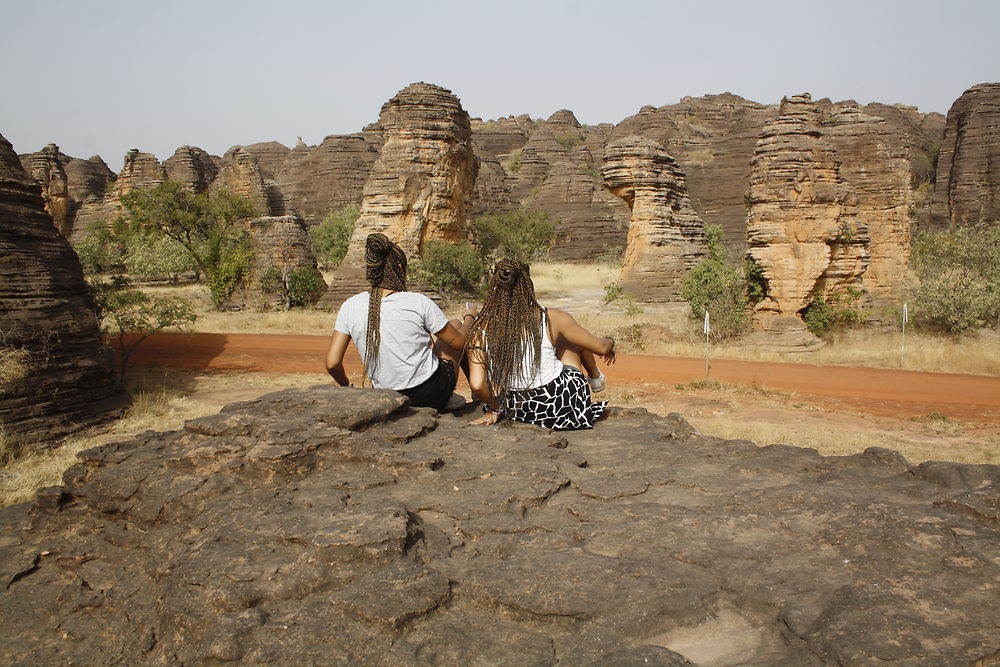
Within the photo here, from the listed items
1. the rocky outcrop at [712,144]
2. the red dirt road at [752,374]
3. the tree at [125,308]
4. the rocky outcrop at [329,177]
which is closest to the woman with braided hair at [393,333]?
the red dirt road at [752,374]

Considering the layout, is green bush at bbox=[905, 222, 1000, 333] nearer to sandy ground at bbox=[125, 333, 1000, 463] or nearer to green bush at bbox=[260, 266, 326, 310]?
sandy ground at bbox=[125, 333, 1000, 463]

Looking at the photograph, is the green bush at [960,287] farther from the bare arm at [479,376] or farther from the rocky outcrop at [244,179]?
the rocky outcrop at [244,179]

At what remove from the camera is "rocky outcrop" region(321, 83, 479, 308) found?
67.6 feet

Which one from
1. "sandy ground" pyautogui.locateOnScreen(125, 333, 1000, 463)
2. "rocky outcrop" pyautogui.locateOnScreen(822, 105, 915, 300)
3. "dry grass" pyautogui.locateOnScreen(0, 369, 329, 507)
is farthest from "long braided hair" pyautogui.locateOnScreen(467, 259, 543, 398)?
"rocky outcrop" pyautogui.locateOnScreen(822, 105, 915, 300)

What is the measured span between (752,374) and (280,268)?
13823 millimetres

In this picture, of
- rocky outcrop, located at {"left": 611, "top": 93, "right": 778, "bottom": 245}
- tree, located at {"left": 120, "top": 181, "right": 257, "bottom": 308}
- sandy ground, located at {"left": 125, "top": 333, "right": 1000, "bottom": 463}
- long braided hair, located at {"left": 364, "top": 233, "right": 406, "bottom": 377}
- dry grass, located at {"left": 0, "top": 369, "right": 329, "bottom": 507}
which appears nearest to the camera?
long braided hair, located at {"left": 364, "top": 233, "right": 406, "bottom": 377}

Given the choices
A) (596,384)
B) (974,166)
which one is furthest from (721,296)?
(974,166)

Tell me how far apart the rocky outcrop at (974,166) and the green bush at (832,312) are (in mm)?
27264

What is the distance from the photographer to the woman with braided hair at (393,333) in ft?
16.0

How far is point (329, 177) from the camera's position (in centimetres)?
4803

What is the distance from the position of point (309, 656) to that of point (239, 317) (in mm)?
17732

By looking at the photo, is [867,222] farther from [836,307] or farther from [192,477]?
[192,477]

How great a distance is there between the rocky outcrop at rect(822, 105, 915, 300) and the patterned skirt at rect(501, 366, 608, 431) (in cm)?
1802

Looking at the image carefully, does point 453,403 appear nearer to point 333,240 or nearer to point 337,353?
point 337,353
